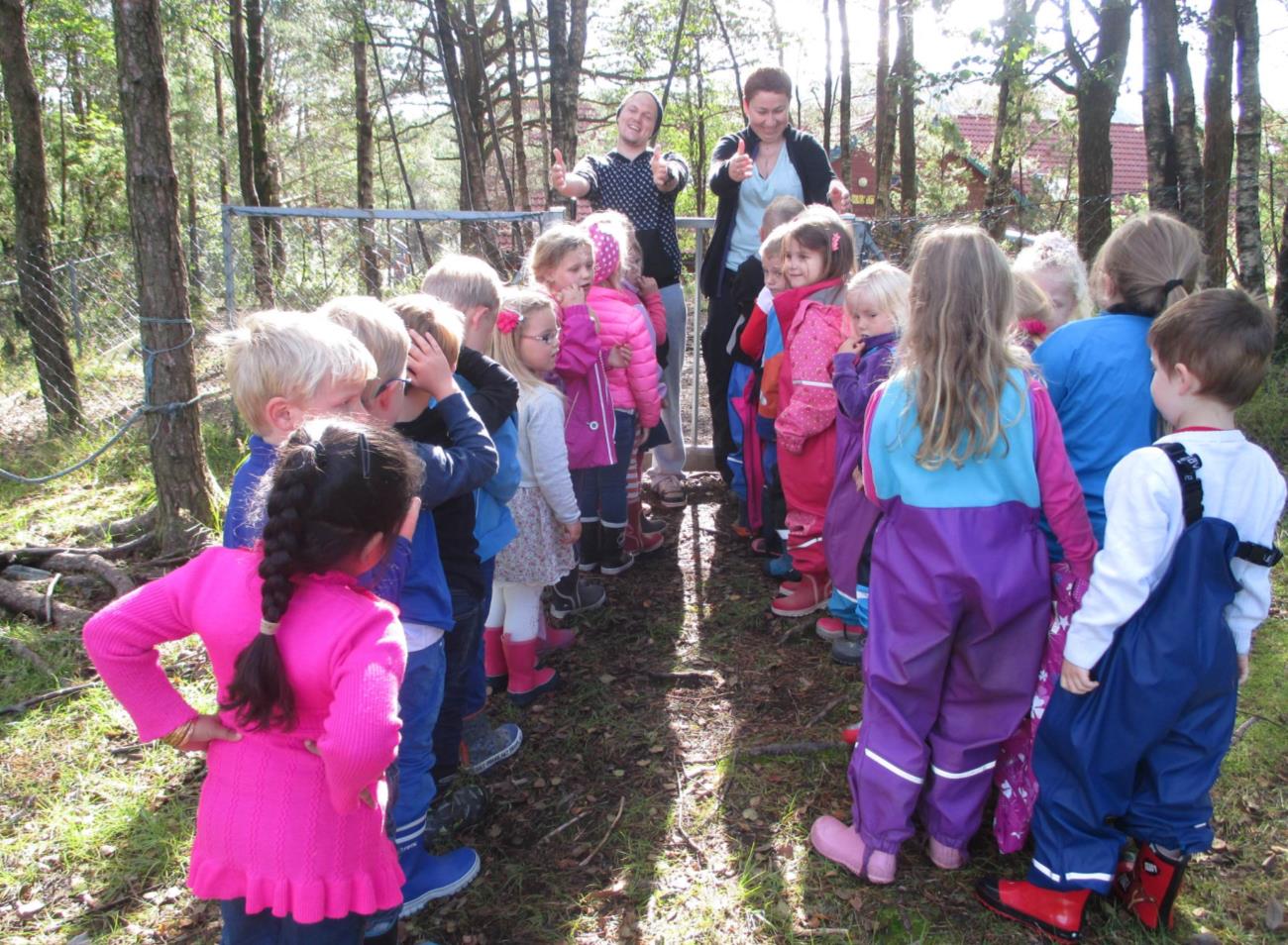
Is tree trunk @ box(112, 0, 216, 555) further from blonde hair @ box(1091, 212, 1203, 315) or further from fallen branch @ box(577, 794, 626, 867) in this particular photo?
blonde hair @ box(1091, 212, 1203, 315)

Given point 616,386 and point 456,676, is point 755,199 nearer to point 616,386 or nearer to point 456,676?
point 616,386

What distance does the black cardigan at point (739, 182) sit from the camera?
4.44m

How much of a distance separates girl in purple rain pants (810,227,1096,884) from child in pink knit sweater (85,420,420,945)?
1238 millimetres

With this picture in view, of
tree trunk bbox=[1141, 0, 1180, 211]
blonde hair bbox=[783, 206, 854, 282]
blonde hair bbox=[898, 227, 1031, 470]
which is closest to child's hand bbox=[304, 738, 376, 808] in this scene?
blonde hair bbox=[898, 227, 1031, 470]

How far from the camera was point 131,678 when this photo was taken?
4.95 feet

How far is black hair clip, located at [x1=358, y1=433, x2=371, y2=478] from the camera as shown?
1411mm

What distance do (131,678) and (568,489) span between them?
175cm

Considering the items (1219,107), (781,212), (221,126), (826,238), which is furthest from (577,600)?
(221,126)

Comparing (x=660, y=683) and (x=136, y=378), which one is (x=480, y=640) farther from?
(x=136, y=378)

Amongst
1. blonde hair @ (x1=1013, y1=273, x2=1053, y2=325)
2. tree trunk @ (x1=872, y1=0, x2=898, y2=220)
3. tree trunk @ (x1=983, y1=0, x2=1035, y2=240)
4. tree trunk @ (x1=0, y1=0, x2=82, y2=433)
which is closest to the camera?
blonde hair @ (x1=1013, y1=273, x2=1053, y2=325)

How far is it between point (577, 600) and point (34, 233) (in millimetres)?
6198

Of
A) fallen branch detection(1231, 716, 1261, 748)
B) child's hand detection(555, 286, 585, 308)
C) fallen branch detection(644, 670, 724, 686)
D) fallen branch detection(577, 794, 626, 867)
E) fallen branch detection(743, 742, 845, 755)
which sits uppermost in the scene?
child's hand detection(555, 286, 585, 308)

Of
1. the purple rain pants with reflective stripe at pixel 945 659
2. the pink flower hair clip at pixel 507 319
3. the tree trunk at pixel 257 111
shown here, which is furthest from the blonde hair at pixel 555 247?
the tree trunk at pixel 257 111

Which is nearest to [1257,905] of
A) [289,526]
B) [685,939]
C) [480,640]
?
[685,939]
